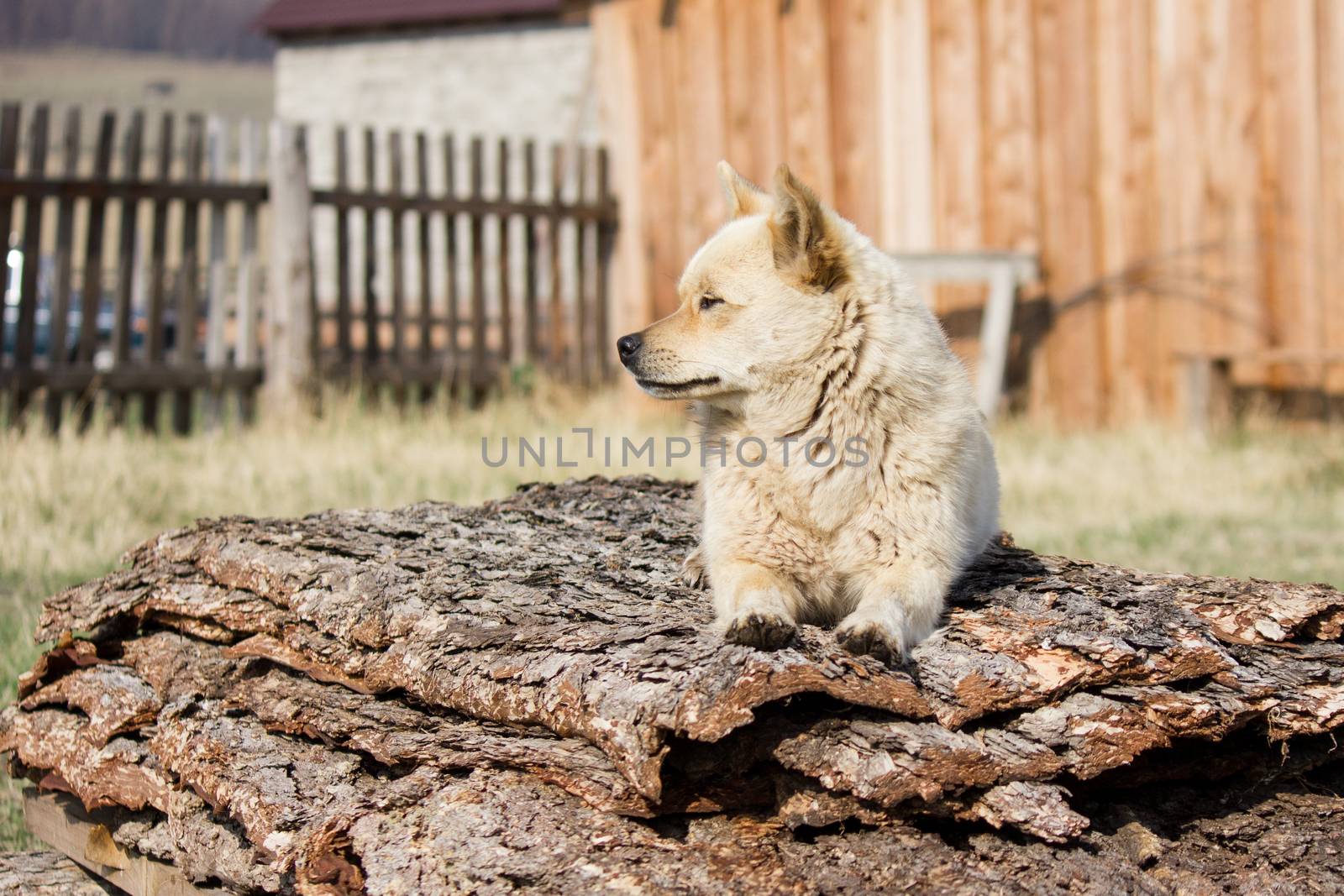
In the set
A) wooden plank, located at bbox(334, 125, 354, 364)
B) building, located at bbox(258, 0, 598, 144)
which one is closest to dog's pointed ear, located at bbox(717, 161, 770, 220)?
wooden plank, located at bbox(334, 125, 354, 364)

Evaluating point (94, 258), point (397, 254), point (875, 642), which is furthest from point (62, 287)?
point (875, 642)

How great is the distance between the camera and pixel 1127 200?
28.5ft

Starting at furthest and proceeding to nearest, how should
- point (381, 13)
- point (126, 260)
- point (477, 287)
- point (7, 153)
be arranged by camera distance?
point (381, 13) < point (477, 287) < point (126, 260) < point (7, 153)

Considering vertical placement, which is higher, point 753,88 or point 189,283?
point 753,88

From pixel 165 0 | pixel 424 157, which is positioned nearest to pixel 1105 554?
pixel 424 157

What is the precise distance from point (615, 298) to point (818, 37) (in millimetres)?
2954

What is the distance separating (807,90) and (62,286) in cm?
598

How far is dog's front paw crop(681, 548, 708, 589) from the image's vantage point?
11.0 ft

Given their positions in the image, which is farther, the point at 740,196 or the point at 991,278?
the point at 991,278

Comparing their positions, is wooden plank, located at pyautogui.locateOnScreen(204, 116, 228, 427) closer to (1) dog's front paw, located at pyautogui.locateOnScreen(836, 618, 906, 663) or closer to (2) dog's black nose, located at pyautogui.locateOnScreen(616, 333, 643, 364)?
(2) dog's black nose, located at pyautogui.locateOnScreen(616, 333, 643, 364)

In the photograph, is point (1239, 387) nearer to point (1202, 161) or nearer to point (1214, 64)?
point (1202, 161)

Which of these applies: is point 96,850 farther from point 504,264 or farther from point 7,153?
point 504,264

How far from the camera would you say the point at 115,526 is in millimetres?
6070

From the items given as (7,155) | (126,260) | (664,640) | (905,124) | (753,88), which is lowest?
(664,640)
